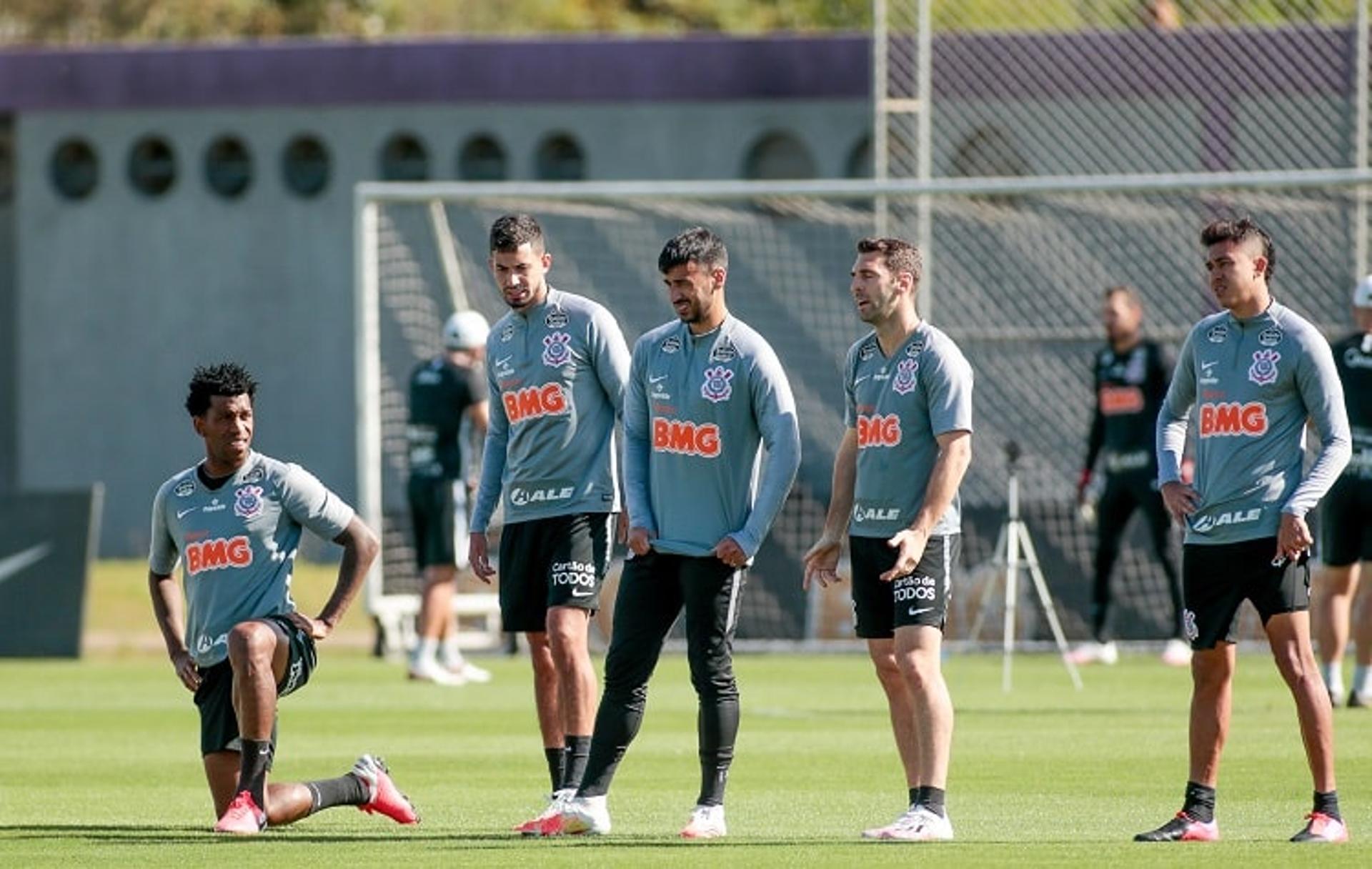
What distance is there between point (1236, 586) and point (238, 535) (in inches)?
154

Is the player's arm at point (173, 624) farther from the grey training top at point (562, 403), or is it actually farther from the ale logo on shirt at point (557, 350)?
the ale logo on shirt at point (557, 350)

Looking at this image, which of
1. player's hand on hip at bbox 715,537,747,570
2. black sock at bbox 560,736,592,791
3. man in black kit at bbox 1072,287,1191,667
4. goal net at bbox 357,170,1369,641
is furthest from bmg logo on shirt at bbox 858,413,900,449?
goal net at bbox 357,170,1369,641

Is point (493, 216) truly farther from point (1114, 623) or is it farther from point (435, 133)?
point (1114, 623)

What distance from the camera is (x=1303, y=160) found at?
25.9 meters

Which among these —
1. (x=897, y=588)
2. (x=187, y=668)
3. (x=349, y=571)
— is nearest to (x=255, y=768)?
(x=187, y=668)

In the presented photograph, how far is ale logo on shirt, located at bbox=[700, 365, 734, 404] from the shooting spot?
10.8 m

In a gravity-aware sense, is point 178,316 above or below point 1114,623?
above

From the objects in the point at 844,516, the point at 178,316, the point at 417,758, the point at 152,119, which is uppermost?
the point at 152,119

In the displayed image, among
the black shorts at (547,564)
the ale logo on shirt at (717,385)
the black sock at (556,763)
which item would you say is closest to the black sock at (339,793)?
the black sock at (556,763)

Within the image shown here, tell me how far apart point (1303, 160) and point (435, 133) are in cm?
1269

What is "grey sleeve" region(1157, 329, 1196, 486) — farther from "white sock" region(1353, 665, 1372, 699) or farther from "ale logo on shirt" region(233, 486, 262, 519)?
"white sock" region(1353, 665, 1372, 699)

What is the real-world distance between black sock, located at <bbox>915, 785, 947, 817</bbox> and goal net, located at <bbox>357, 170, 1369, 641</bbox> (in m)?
11.3

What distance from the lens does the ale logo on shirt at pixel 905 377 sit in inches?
419

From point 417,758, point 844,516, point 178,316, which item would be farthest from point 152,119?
point 844,516
